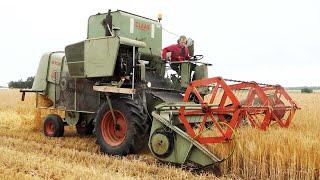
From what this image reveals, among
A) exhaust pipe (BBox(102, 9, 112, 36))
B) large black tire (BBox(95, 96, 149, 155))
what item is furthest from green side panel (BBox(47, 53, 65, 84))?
large black tire (BBox(95, 96, 149, 155))

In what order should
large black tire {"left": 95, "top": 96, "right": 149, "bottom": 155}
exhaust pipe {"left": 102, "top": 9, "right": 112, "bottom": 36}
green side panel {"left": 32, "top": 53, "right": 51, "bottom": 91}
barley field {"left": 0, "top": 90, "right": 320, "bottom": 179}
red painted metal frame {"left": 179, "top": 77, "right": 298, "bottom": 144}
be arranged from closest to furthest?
barley field {"left": 0, "top": 90, "right": 320, "bottom": 179}, red painted metal frame {"left": 179, "top": 77, "right": 298, "bottom": 144}, large black tire {"left": 95, "top": 96, "right": 149, "bottom": 155}, exhaust pipe {"left": 102, "top": 9, "right": 112, "bottom": 36}, green side panel {"left": 32, "top": 53, "right": 51, "bottom": 91}

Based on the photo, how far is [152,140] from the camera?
724cm

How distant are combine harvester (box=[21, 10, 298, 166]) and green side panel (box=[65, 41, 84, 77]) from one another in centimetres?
2

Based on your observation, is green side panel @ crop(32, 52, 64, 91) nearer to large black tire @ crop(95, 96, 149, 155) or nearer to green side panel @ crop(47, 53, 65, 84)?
green side panel @ crop(47, 53, 65, 84)

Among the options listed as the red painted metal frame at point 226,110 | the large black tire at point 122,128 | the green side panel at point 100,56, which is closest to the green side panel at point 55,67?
the green side panel at point 100,56

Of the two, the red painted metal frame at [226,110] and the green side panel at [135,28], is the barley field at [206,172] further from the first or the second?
the green side panel at [135,28]

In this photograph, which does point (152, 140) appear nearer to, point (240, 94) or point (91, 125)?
point (240, 94)

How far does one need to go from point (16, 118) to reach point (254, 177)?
9.13 metres

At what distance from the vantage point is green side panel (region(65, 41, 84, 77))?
30.0 feet

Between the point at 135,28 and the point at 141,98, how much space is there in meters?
1.84

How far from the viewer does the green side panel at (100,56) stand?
27.3 ft

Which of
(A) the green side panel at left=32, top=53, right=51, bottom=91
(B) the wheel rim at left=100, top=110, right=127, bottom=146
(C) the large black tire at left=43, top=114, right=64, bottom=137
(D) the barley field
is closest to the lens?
(D) the barley field

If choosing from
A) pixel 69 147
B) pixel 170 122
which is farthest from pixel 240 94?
pixel 69 147

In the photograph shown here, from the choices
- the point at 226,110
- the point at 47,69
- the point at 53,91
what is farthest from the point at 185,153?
the point at 47,69
